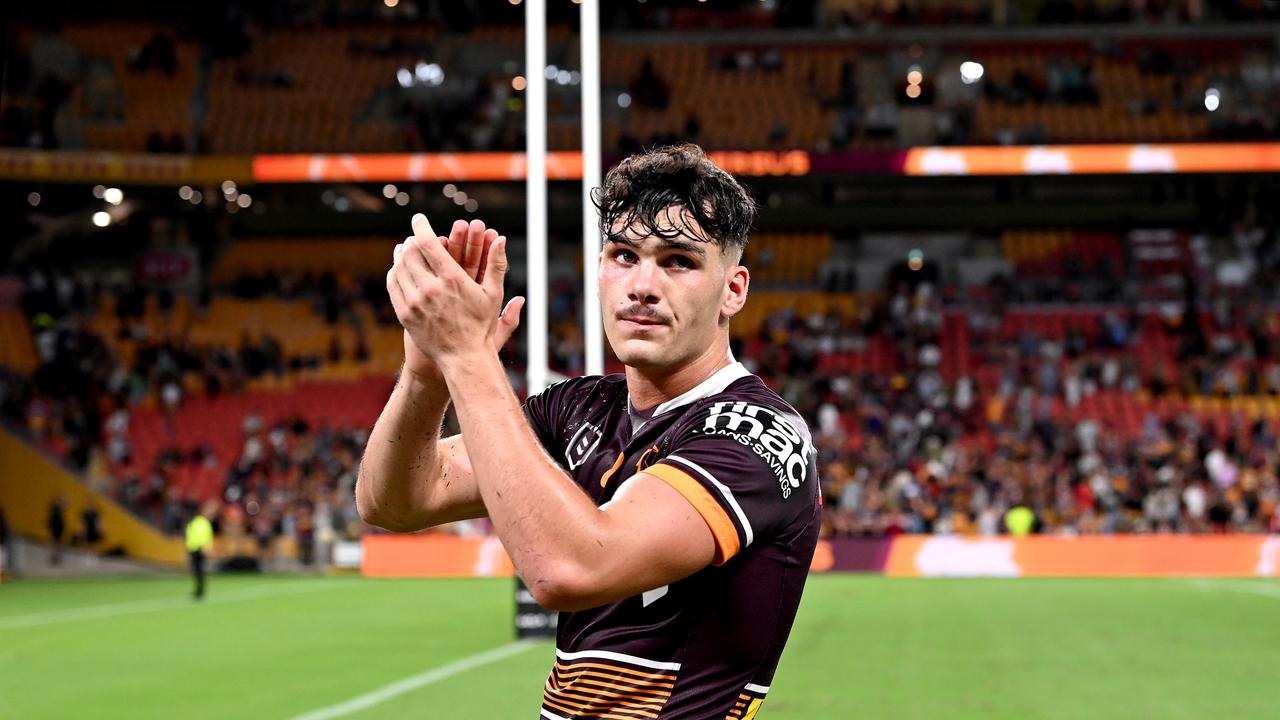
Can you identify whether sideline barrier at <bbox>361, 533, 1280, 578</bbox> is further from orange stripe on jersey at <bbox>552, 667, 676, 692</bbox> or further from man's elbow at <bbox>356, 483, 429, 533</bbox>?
orange stripe on jersey at <bbox>552, 667, 676, 692</bbox>

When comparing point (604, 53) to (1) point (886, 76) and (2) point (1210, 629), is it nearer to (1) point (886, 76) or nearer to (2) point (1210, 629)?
(1) point (886, 76)

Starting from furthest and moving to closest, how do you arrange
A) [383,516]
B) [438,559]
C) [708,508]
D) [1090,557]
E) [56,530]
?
[56,530] < [438,559] < [1090,557] < [383,516] < [708,508]

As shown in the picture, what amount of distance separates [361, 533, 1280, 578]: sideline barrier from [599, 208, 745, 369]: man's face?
82.8ft

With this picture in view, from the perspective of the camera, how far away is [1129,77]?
41562mm

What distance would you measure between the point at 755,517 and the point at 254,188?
39353mm

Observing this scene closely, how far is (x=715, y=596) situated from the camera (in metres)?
2.82

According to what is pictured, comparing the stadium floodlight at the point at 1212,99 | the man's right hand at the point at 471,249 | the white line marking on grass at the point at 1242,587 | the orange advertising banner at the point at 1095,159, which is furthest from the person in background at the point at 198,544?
the stadium floodlight at the point at 1212,99

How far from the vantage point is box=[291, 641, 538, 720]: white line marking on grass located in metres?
11.1

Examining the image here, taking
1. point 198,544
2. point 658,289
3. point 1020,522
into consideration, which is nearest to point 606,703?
point 658,289

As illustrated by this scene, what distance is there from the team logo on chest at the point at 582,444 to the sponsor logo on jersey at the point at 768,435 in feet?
1.09

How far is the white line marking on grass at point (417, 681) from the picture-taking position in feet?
36.3

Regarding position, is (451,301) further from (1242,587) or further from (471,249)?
(1242,587)

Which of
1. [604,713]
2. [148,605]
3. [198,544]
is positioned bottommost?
[148,605]

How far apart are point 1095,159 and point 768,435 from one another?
36.5 meters
